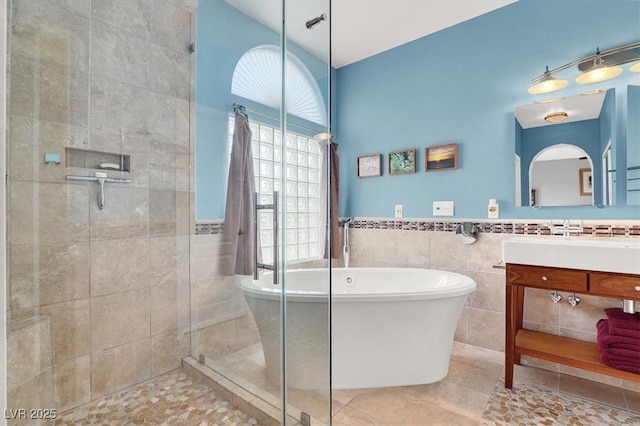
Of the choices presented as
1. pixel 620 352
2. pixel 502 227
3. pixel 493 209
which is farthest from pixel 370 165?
pixel 620 352

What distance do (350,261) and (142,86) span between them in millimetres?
2263

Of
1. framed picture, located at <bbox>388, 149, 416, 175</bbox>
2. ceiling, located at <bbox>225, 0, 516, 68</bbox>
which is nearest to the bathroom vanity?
framed picture, located at <bbox>388, 149, 416, 175</bbox>

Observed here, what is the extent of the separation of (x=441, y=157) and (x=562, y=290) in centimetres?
133

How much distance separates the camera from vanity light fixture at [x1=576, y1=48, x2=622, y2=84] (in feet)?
6.35

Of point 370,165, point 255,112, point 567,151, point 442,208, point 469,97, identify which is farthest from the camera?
point 370,165

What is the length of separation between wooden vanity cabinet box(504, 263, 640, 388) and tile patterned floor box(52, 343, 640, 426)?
8.0 inches

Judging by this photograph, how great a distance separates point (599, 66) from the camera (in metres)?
1.97

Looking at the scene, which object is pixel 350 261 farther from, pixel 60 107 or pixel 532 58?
pixel 60 107

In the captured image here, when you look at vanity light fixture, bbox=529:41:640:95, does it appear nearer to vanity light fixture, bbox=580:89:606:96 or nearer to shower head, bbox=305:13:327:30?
vanity light fixture, bbox=580:89:606:96

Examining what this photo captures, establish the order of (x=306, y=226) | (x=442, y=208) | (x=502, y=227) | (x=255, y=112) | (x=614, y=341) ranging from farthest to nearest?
(x=442, y=208) < (x=502, y=227) < (x=255, y=112) < (x=614, y=341) < (x=306, y=226)

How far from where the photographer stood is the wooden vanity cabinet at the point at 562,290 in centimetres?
155

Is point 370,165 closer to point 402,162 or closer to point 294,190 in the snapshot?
point 402,162

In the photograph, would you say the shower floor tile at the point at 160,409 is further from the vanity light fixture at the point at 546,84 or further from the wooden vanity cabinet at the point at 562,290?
the vanity light fixture at the point at 546,84

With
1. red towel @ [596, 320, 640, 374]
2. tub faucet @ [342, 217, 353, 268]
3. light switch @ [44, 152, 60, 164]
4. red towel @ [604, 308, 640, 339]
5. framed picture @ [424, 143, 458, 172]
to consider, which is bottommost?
red towel @ [596, 320, 640, 374]
